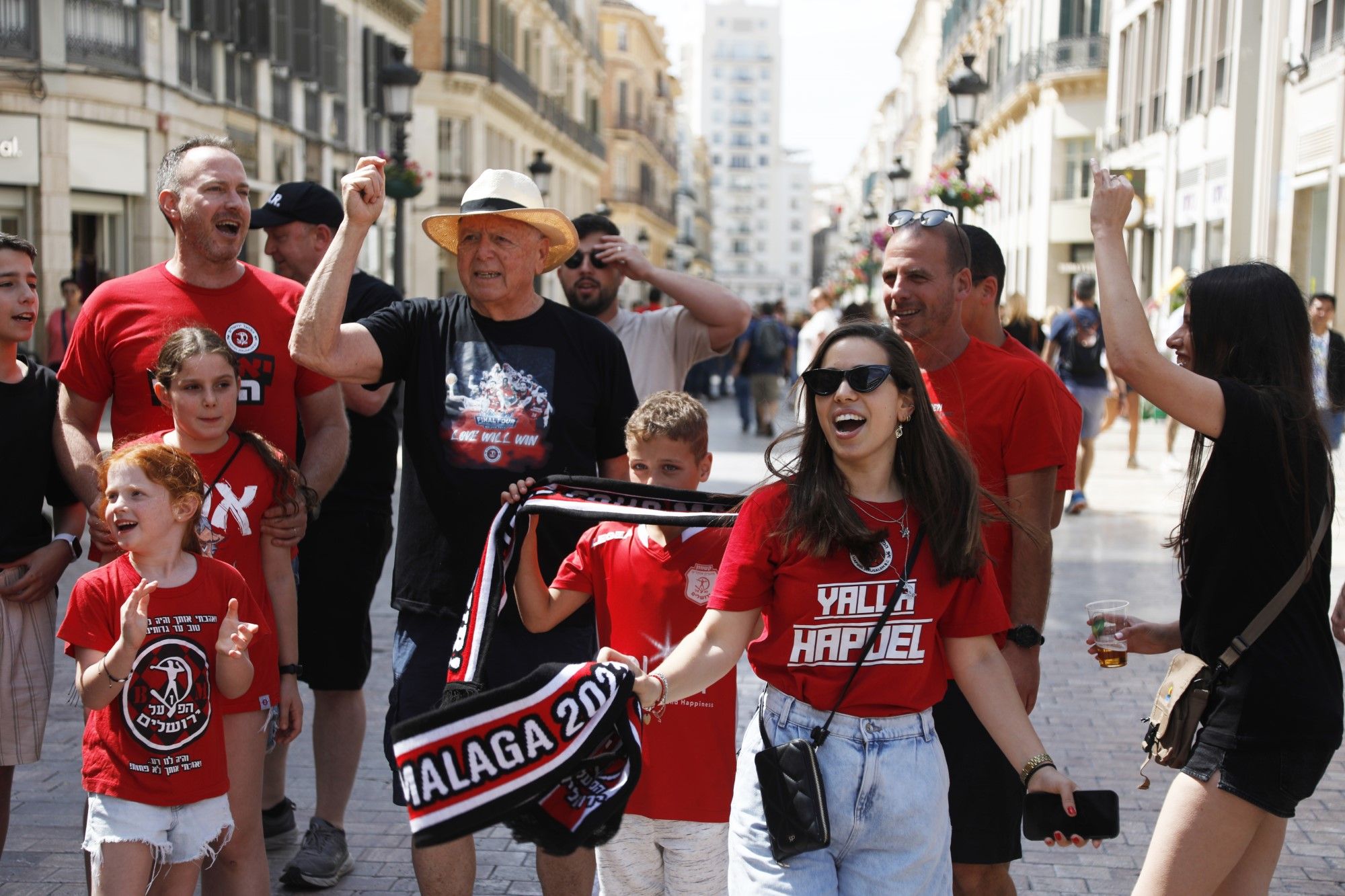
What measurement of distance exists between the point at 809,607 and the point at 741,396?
20178 mm

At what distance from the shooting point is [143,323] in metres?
4.37

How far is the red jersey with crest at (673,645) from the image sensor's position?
3699 mm

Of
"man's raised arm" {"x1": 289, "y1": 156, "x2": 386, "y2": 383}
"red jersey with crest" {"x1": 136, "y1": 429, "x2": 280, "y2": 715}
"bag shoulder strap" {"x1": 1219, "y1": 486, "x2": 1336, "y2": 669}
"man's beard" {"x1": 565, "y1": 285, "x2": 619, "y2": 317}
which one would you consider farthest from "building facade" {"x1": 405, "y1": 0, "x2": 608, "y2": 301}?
"bag shoulder strap" {"x1": 1219, "y1": 486, "x2": 1336, "y2": 669}

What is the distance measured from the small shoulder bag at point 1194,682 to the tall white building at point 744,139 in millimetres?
183429

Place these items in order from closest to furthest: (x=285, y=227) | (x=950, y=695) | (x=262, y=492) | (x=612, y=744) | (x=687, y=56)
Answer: (x=612, y=744), (x=950, y=695), (x=262, y=492), (x=285, y=227), (x=687, y=56)

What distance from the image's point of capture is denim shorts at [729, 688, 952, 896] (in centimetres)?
305

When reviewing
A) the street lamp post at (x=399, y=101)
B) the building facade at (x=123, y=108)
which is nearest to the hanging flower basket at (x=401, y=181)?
the street lamp post at (x=399, y=101)

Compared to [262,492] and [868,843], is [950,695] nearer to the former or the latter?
[868,843]

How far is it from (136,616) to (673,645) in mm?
1319

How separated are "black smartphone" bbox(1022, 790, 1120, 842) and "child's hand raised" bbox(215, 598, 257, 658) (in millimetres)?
1927

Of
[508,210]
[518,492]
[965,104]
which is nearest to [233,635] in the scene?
[518,492]

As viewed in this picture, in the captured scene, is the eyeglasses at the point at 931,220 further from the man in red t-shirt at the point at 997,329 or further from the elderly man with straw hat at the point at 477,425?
the elderly man with straw hat at the point at 477,425

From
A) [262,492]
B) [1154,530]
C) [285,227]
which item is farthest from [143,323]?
[1154,530]

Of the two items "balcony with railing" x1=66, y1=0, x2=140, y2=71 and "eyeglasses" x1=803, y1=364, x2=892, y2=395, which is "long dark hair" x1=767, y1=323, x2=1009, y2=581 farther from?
"balcony with railing" x1=66, y1=0, x2=140, y2=71
